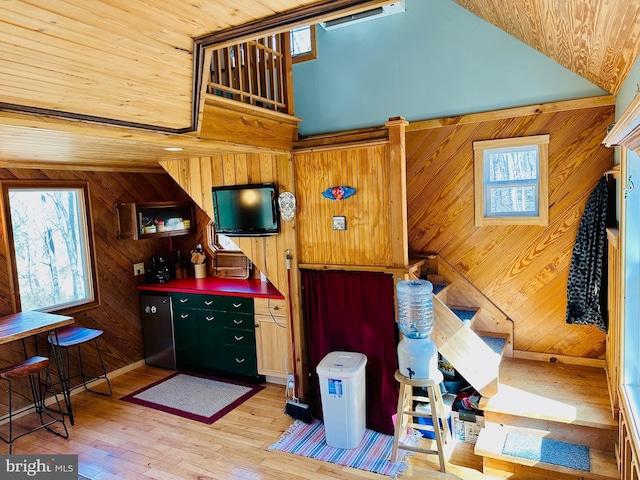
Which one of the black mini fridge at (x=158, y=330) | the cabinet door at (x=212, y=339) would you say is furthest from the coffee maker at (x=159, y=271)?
the cabinet door at (x=212, y=339)

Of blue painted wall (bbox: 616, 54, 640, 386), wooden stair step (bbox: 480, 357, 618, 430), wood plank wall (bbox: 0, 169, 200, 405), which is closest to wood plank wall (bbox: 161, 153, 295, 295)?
wood plank wall (bbox: 0, 169, 200, 405)

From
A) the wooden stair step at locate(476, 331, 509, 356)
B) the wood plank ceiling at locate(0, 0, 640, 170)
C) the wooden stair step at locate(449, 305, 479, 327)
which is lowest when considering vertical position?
the wooden stair step at locate(476, 331, 509, 356)

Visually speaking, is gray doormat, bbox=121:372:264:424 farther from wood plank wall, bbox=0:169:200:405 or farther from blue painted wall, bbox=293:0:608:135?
blue painted wall, bbox=293:0:608:135

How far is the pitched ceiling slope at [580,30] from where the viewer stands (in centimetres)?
201

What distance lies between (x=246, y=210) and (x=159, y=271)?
6.42 feet

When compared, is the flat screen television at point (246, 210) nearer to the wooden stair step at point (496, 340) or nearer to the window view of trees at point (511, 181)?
the window view of trees at point (511, 181)

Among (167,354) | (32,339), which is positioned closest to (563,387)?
(167,354)

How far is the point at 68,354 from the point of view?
4.42 meters

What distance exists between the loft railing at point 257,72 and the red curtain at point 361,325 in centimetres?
152

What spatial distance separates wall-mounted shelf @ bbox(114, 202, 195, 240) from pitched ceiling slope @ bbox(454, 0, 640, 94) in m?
3.80

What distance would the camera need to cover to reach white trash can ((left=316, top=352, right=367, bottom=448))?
3430mm

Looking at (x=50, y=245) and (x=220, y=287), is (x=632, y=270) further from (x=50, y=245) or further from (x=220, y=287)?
(x=50, y=245)

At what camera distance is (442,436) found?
11.3 feet

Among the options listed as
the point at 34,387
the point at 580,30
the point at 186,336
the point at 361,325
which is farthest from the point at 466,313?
the point at 34,387
